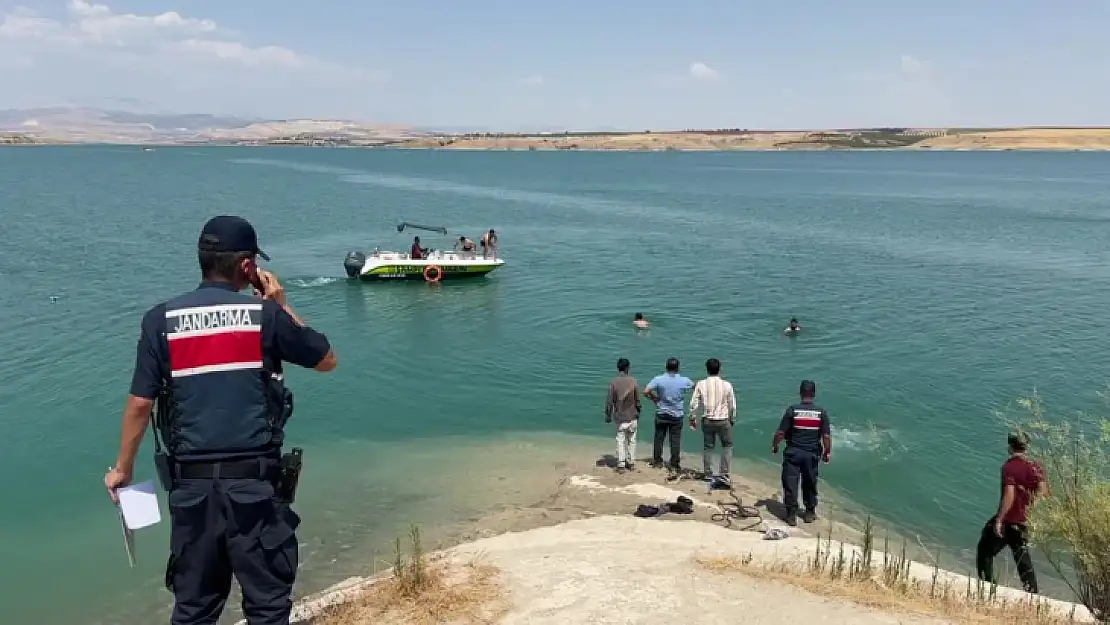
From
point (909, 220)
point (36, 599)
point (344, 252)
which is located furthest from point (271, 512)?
point (909, 220)

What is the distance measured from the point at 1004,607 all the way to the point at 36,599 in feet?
38.8

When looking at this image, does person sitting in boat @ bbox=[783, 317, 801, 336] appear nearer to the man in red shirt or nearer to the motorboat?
the motorboat

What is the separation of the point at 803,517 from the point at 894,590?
4241 millimetres

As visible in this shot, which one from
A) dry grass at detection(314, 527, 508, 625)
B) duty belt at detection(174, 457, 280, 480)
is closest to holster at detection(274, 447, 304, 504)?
duty belt at detection(174, 457, 280, 480)

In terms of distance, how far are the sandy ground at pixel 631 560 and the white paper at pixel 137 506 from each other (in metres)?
2.98

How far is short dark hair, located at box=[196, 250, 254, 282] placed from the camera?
14.5 ft

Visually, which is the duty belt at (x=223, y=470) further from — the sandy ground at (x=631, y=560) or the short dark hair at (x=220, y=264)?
the sandy ground at (x=631, y=560)

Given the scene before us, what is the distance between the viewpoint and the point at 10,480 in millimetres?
14844

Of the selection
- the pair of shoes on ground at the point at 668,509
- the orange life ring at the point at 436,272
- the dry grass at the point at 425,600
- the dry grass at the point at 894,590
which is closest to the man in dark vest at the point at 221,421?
the dry grass at the point at 425,600

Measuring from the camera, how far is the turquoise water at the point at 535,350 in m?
13.5

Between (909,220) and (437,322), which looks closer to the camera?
(437,322)

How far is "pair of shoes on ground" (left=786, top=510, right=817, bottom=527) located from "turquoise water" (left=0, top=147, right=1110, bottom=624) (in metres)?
2.13

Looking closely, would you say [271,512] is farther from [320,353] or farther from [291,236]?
[291,236]

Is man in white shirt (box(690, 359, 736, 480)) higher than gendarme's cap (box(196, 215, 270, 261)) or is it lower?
lower
